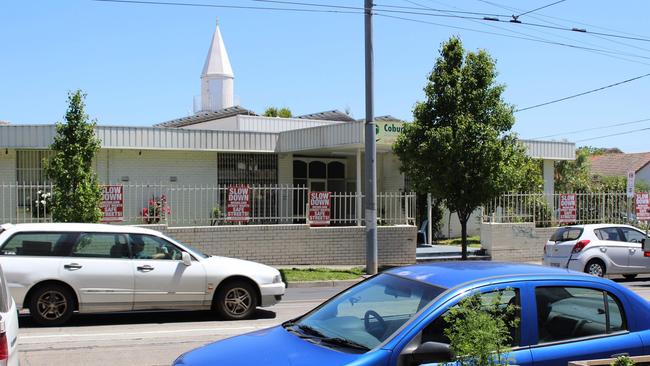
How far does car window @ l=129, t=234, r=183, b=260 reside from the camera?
35.1ft

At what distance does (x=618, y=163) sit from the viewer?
193 feet

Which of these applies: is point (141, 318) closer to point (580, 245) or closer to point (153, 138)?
point (580, 245)

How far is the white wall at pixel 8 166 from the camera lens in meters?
22.7

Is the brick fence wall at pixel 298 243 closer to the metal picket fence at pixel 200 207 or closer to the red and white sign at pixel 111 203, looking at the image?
the metal picket fence at pixel 200 207

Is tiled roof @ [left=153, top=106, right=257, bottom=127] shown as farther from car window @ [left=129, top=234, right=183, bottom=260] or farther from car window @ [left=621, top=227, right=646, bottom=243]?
car window @ [left=129, top=234, right=183, bottom=260]

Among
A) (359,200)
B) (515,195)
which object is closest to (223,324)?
(359,200)

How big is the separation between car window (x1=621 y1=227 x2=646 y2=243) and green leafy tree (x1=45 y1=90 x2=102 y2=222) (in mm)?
13776

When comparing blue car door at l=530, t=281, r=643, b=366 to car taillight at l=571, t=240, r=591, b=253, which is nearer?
blue car door at l=530, t=281, r=643, b=366

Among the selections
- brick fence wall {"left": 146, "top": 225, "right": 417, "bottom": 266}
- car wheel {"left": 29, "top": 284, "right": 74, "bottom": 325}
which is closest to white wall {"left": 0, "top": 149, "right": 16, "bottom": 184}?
brick fence wall {"left": 146, "top": 225, "right": 417, "bottom": 266}

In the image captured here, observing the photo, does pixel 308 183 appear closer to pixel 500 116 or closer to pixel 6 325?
pixel 500 116

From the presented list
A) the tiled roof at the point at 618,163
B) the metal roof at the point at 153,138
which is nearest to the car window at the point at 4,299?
the metal roof at the point at 153,138

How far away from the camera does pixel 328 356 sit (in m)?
4.20

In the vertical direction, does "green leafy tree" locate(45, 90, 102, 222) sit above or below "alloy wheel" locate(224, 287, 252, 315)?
above

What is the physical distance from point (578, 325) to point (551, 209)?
20.8 metres
